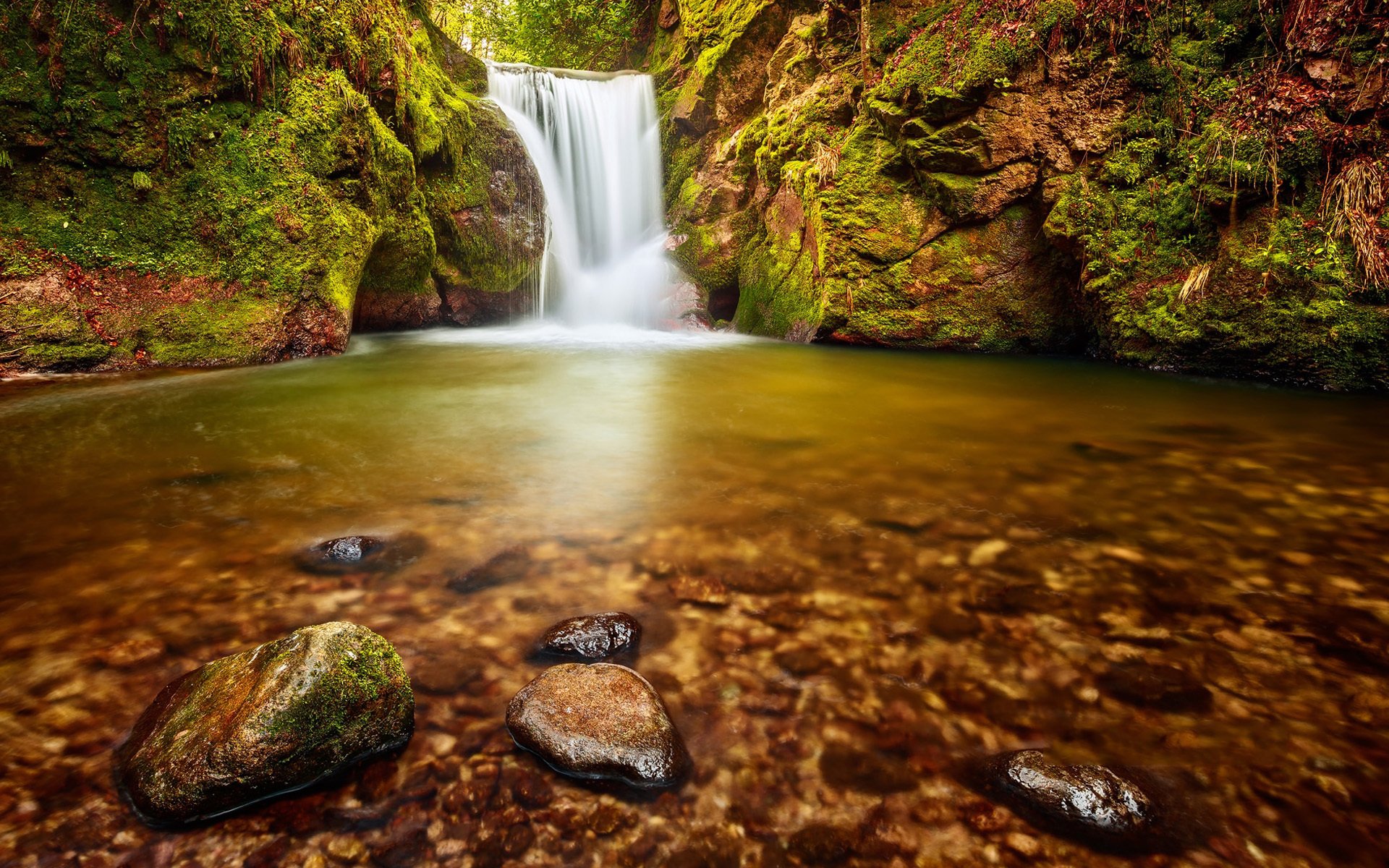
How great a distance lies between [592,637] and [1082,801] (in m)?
1.43

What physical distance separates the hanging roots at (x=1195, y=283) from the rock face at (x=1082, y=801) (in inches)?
283

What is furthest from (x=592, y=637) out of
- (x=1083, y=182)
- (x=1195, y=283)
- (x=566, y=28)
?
(x=566, y=28)

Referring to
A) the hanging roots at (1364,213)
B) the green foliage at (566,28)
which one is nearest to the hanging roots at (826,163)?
the hanging roots at (1364,213)

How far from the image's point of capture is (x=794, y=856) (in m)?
1.40

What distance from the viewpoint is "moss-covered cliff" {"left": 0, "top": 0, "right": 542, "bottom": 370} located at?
269 inches

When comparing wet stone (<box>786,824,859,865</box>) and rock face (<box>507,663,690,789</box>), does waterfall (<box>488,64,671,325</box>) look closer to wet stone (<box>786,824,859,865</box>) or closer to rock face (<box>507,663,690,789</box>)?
rock face (<box>507,663,690,789</box>)

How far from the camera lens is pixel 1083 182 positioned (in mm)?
7668

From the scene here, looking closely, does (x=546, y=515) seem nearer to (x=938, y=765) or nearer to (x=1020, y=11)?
(x=938, y=765)

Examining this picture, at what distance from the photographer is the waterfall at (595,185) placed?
13117mm

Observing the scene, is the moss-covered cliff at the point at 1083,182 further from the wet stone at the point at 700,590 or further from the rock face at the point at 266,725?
the rock face at the point at 266,725

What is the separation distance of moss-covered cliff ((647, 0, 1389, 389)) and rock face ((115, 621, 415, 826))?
26.8ft

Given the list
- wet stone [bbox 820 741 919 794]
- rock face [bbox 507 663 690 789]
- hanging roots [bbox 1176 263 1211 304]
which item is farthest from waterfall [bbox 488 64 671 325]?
wet stone [bbox 820 741 919 794]

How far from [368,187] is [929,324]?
27.3 feet

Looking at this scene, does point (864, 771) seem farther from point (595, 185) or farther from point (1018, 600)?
point (595, 185)
